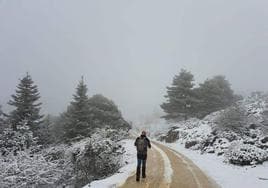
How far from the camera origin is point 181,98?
55250 mm

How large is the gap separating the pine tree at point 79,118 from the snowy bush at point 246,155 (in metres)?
21.9

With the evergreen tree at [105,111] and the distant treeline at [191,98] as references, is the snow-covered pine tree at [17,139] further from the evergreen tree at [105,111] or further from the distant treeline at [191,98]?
the distant treeline at [191,98]

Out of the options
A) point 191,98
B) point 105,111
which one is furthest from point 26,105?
point 191,98

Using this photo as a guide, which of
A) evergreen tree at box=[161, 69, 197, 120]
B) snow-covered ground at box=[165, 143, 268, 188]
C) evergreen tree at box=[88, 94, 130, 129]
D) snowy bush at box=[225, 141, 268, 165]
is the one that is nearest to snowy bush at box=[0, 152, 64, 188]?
snow-covered ground at box=[165, 143, 268, 188]

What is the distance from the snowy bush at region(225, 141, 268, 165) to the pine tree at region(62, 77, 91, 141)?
21.9 m

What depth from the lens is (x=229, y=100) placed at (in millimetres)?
59469

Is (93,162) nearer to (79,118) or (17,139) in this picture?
Result: (17,139)

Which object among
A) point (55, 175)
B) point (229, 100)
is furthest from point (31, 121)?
point (229, 100)

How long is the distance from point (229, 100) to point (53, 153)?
1516 inches

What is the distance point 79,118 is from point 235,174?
2558 centimetres

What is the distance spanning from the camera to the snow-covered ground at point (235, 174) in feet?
48.8

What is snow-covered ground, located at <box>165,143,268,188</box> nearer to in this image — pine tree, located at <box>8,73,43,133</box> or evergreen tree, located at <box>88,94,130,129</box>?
pine tree, located at <box>8,73,43,133</box>

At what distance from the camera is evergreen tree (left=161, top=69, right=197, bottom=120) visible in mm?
54312

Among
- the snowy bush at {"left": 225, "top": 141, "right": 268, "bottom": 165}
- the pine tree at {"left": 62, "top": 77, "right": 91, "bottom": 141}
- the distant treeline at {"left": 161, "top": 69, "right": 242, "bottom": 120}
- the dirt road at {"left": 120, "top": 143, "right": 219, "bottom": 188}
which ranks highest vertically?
the distant treeline at {"left": 161, "top": 69, "right": 242, "bottom": 120}
